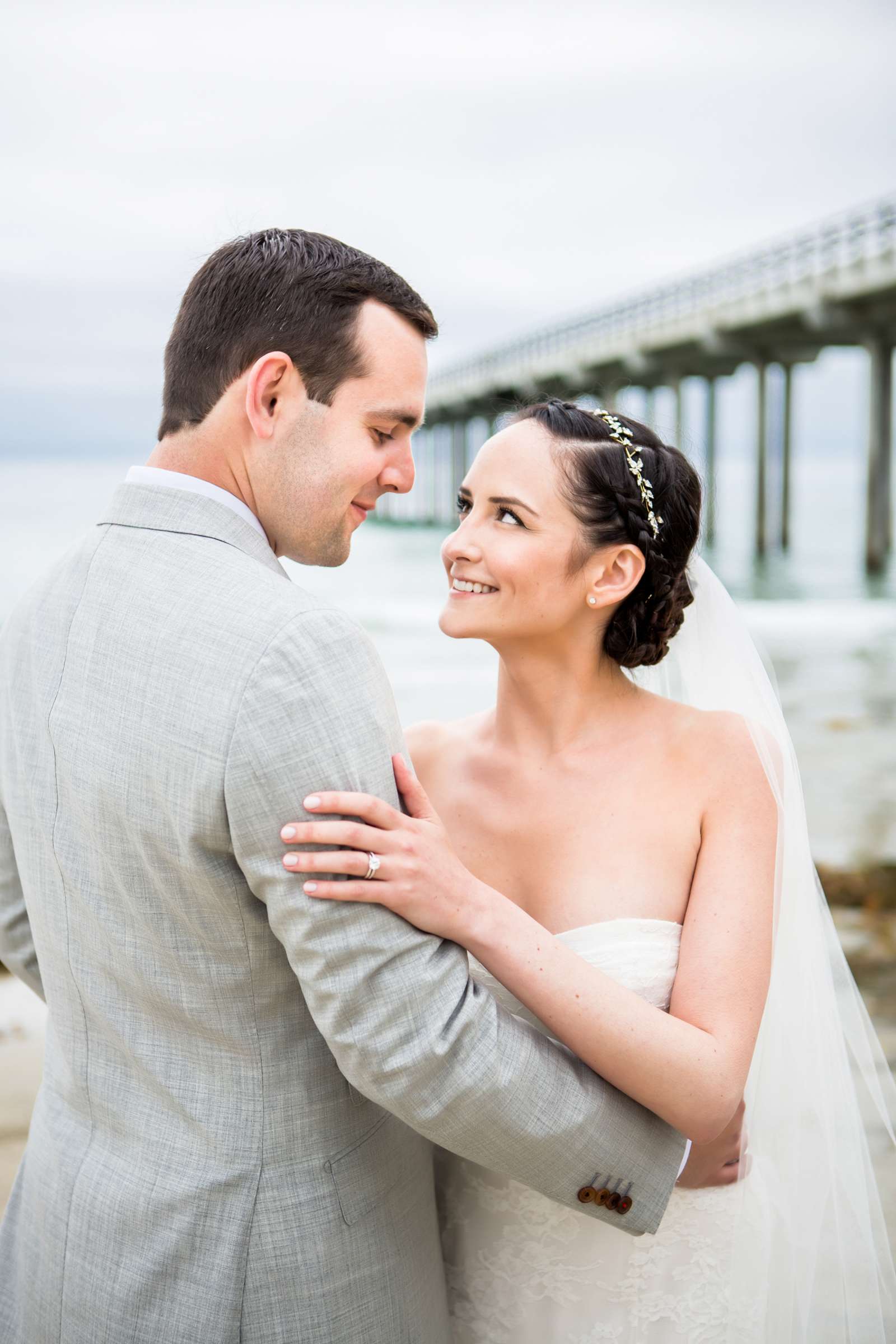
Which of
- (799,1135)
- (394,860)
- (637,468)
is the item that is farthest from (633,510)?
(799,1135)

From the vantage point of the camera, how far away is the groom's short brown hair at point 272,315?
1.57m

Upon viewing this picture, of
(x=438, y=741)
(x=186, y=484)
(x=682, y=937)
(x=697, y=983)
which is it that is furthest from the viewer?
(x=438, y=741)

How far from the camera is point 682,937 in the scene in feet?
6.46

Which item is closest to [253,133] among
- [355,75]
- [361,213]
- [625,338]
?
[355,75]

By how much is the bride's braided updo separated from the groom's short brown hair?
2.33 feet

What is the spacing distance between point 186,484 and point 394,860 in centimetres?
60

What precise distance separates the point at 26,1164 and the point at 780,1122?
140 centimetres

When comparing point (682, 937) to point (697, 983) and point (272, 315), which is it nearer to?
point (697, 983)

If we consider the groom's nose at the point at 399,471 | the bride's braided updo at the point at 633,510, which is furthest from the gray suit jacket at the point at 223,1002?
the bride's braided updo at the point at 633,510

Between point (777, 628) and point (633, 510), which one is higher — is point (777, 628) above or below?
below

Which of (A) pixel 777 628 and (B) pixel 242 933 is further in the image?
(A) pixel 777 628

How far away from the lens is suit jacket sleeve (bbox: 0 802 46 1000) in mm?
1812

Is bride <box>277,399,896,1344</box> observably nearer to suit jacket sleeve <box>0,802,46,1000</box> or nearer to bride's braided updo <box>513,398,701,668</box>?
bride's braided updo <box>513,398,701,668</box>

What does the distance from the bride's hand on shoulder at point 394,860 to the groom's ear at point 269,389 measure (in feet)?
1.72
